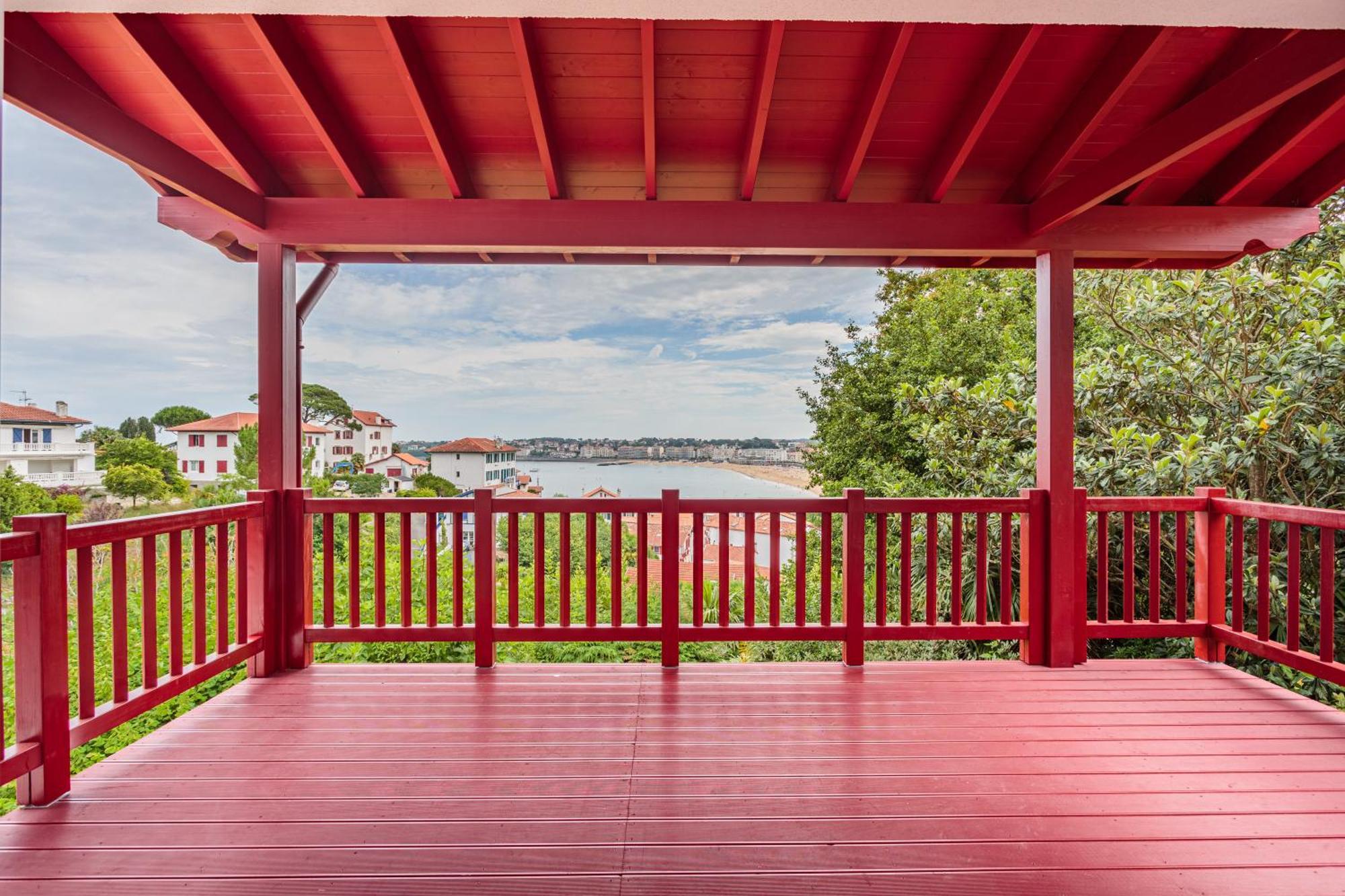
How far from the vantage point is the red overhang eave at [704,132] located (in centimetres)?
276

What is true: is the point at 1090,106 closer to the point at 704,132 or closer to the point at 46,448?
the point at 704,132

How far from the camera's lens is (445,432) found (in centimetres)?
959

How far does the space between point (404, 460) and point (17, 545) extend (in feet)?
23.5

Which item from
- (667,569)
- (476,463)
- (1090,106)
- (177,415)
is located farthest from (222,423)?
(1090,106)

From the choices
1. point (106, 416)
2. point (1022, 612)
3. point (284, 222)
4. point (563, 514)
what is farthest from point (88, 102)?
point (106, 416)

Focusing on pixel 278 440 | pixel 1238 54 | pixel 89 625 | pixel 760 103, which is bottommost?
pixel 89 625

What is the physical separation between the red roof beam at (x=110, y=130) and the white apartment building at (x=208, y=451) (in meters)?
6.73

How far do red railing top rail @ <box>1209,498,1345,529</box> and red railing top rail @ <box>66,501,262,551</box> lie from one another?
5.37m

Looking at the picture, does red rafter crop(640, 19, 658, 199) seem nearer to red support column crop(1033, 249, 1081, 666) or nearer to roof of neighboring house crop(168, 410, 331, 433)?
red support column crop(1033, 249, 1081, 666)

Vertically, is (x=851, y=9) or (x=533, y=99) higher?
(x=533, y=99)

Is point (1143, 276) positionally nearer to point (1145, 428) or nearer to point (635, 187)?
point (1145, 428)

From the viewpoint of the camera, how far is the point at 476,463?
5.82 meters

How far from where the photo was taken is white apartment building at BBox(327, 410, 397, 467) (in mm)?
9070

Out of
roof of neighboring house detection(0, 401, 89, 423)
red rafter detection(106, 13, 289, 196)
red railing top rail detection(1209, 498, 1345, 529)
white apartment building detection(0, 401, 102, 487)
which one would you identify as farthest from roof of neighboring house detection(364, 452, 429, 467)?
red railing top rail detection(1209, 498, 1345, 529)
